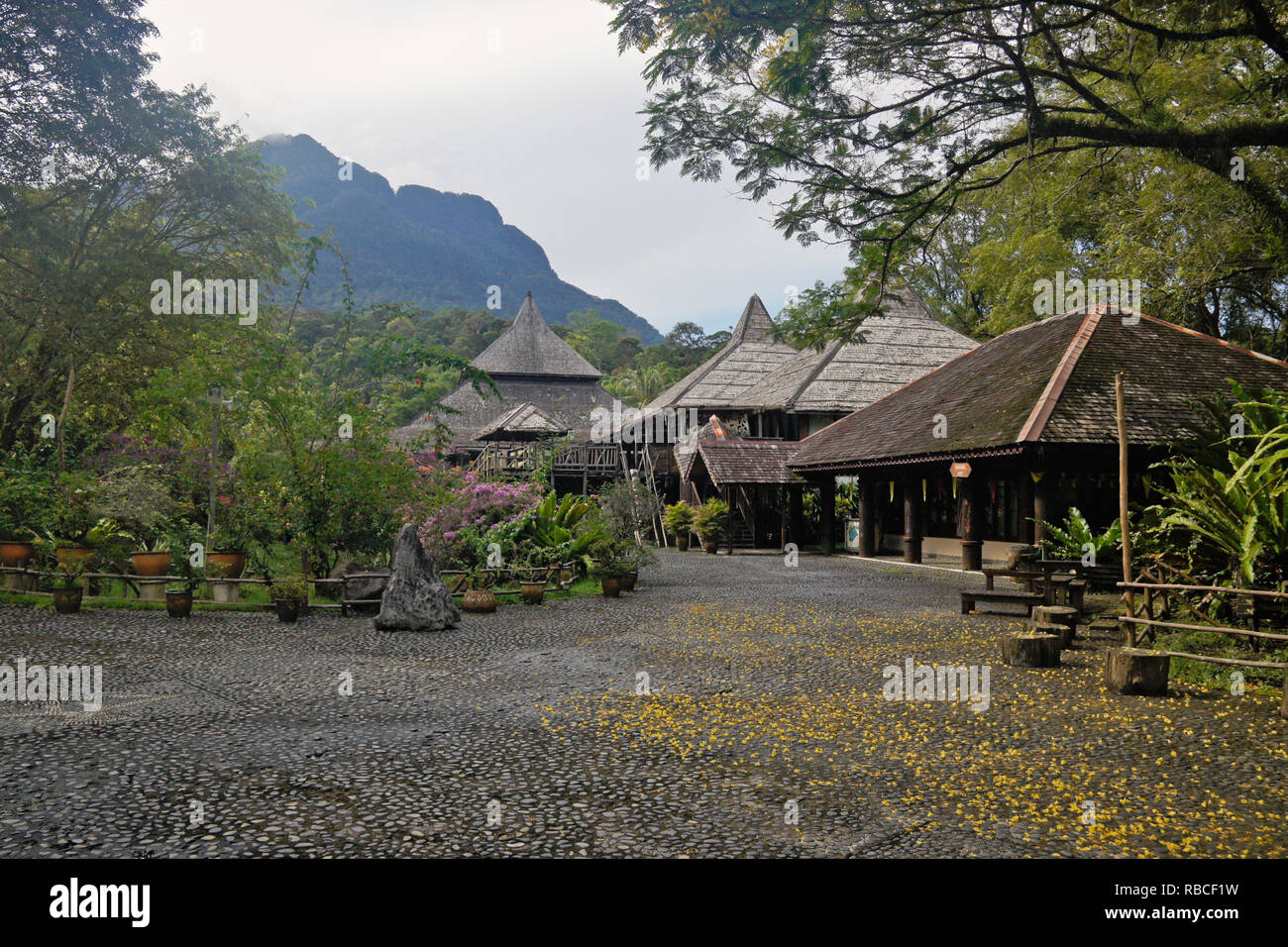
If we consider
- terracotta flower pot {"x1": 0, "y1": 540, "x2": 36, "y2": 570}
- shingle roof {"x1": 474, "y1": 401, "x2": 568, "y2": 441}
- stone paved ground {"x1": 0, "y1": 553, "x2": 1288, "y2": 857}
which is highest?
shingle roof {"x1": 474, "y1": 401, "x2": 568, "y2": 441}

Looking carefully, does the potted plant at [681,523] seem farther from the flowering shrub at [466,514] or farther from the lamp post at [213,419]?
the lamp post at [213,419]

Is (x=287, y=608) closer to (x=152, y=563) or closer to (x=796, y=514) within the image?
(x=152, y=563)

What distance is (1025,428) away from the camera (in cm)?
1492

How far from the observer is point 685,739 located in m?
5.70

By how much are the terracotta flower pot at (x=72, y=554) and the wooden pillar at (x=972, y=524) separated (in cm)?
1698

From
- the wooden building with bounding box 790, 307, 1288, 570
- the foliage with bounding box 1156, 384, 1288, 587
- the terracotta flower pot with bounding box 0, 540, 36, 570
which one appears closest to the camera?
the foliage with bounding box 1156, 384, 1288, 587

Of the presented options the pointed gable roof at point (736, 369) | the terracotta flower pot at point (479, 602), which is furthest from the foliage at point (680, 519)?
the terracotta flower pot at point (479, 602)

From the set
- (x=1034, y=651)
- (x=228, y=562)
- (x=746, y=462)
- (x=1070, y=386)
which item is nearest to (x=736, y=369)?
(x=746, y=462)

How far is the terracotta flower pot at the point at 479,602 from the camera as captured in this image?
1220 cm

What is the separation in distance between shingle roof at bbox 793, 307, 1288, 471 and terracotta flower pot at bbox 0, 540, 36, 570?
1668 centimetres

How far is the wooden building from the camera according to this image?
50.0ft

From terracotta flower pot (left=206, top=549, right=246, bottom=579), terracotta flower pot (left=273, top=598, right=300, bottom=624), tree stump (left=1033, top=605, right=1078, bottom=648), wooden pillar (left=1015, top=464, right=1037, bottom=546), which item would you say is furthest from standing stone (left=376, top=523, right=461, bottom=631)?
wooden pillar (left=1015, top=464, right=1037, bottom=546)

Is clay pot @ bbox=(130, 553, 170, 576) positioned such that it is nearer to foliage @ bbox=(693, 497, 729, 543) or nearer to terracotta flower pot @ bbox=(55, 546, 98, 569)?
terracotta flower pot @ bbox=(55, 546, 98, 569)

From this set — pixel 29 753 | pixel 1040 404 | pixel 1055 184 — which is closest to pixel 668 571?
pixel 1040 404
